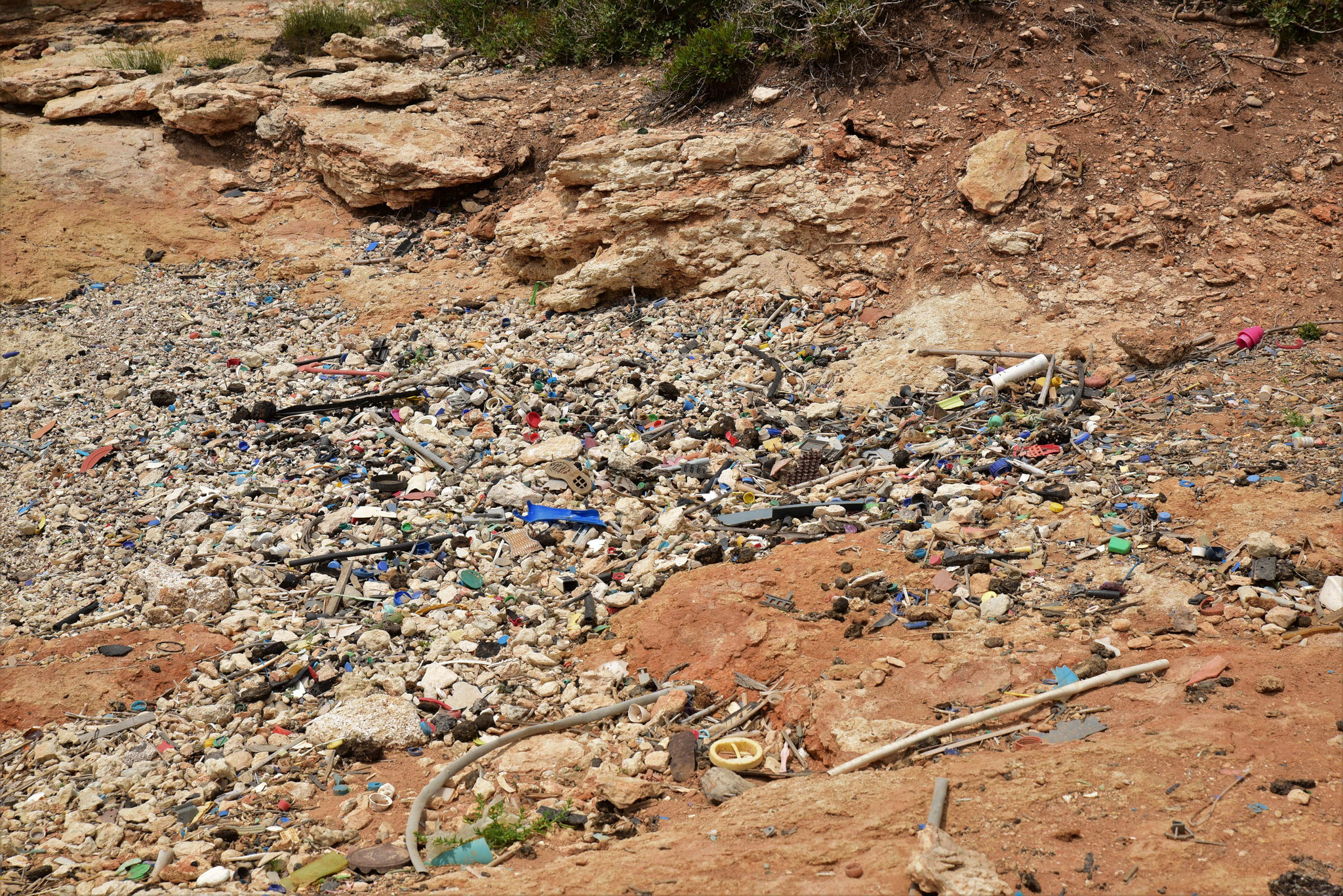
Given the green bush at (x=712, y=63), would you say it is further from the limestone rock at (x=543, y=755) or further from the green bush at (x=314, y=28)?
the limestone rock at (x=543, y=755)

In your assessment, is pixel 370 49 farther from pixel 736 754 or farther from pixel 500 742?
pixel 736 754

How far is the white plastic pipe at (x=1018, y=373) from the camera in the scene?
5.33m

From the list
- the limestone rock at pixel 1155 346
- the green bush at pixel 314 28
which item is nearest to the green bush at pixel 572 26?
the green bush at pixel 314 28

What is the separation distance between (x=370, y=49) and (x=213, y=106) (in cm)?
180

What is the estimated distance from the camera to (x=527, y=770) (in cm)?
330

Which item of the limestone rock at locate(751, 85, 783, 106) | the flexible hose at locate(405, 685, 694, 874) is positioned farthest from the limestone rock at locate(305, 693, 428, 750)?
the limestone rock at locate(751, 85, 783, 106)

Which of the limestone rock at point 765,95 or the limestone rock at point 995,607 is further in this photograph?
the limestone rock at point 765,95

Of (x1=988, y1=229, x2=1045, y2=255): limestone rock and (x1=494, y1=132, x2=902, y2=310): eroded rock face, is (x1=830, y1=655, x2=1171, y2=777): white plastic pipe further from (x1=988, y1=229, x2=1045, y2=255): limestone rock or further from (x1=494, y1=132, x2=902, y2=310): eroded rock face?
(x1=494, y1=132, x2=902, y2=310): eroded rock face

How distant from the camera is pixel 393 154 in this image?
834 cm

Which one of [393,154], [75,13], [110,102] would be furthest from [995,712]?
[75,13]

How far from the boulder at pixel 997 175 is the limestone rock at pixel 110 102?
8.38m

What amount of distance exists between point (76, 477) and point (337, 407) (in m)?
1.78

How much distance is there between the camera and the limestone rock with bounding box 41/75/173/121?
915 centimetres

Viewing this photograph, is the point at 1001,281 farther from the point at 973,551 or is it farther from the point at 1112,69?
the point at 973,551
